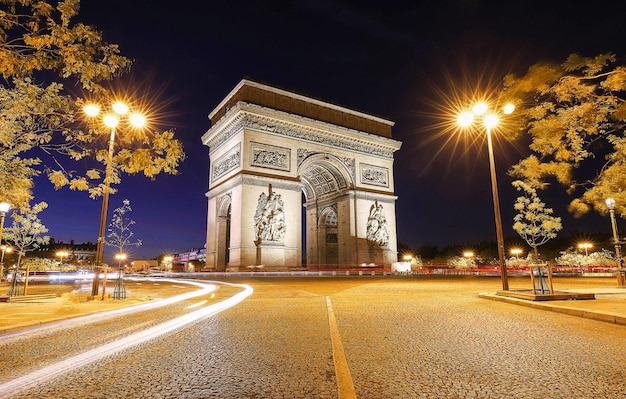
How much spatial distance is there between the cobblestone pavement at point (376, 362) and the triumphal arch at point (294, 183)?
23.2 meters

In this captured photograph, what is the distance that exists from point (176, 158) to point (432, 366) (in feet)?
21.6

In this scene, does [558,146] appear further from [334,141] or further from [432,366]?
[334,141]

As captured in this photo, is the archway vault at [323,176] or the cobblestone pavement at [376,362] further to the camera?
the archway vault at [323,176]

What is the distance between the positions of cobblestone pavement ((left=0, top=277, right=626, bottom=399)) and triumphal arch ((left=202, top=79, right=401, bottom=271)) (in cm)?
2318

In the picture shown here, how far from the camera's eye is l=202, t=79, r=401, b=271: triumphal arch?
28.9m

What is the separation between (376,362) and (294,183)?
2811cm

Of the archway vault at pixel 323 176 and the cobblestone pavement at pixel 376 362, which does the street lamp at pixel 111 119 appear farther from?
the archway vault at pixel 323 176

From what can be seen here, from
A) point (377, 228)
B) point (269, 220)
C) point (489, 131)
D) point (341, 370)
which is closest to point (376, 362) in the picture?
point (341, 370)

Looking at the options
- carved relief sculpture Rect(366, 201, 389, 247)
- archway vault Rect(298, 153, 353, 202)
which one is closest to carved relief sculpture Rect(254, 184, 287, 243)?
archway vault Rect(298, 153, 353, 202)

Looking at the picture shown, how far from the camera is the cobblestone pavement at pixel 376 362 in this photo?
265 cm

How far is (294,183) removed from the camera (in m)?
31.3

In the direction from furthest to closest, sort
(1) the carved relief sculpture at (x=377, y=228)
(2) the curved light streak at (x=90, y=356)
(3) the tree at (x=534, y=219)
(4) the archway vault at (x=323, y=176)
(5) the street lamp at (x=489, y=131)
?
(1) the carved relief sculpture at (x=377, y=228)
(4) the archway vault at (x=323, y=176)
(3) the tree at (x=534, y=219)
(5) the street lamp at (x=489, y=131)
(2) the curved light streak at (x=90, y=356)

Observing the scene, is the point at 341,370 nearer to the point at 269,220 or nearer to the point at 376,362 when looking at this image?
the point at 376,362

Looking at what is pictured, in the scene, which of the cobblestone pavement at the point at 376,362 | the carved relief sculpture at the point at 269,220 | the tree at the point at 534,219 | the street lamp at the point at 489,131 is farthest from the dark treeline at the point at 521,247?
the cobblestone pavement at the point at 376,362
